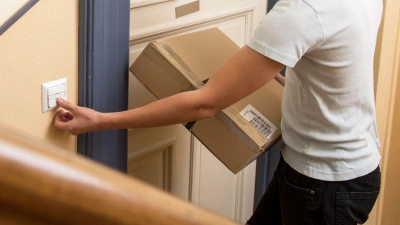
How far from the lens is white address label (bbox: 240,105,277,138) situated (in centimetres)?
146

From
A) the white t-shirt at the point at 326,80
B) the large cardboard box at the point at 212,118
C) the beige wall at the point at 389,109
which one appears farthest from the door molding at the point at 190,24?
the beige wall at the point at 389,109

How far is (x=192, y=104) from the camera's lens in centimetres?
130

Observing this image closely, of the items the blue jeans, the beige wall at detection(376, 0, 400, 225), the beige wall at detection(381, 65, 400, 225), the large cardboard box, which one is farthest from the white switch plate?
the beige wall at detection(381, 65, 400, 225)

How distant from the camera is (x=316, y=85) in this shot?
4.47ft

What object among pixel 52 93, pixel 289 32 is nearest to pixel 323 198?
pixel 289 32

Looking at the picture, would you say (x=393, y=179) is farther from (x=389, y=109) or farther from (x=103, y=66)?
(x=103, y=66)

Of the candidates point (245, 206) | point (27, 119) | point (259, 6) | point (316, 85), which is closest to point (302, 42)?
point (316, 85)

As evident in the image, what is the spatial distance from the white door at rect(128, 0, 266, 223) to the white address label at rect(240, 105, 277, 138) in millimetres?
340

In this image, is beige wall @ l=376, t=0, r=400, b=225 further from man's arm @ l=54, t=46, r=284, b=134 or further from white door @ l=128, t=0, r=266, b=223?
man's arm @ l=54, t=46, r=284, b=134

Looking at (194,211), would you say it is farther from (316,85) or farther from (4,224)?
(316,85)

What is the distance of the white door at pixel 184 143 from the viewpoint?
1.62 meters

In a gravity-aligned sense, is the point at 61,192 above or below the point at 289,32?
above

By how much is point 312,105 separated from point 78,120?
0.56 metres

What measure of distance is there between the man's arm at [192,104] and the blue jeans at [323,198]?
32 cm
